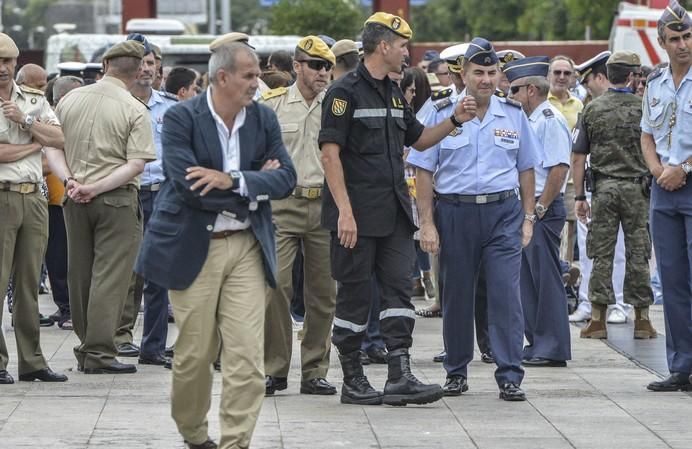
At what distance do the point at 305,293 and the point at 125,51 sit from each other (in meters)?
2.07

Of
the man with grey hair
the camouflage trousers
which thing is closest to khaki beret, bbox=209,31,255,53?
the man with grey hair

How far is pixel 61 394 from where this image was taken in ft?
30.4

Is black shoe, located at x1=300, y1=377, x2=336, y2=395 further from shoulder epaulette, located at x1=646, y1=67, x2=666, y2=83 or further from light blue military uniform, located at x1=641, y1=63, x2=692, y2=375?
shoulder epaulette, located at x1=646, y1=67, x2=666, y2=83

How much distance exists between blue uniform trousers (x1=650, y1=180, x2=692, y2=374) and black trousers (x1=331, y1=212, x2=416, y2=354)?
5.45ft

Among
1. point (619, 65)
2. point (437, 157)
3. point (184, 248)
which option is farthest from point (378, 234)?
point (619, 65)

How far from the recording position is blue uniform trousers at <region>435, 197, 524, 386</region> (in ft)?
29.9

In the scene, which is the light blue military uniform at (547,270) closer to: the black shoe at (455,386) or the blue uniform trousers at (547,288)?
the blue uniform trousers at (547,288)

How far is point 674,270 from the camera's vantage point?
958 centimetres

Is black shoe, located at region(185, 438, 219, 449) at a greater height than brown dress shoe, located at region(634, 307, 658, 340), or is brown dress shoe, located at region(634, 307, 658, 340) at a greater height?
black shoe, located at region(185, 438, 219, 449)

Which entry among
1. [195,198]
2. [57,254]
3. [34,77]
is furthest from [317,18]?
[195,198]

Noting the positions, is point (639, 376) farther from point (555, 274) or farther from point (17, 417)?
point (17, 417)

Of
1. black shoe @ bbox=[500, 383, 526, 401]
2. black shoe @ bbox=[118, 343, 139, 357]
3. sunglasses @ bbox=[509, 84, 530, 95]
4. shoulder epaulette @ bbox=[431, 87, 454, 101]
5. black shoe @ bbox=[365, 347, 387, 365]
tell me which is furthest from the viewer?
black shoe @ bbox=[118, 343, 139, 357]

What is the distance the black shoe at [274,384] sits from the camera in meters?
9.16

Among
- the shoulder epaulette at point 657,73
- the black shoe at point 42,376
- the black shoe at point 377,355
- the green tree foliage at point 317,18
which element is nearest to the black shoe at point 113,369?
the black shoe at point 42,376
